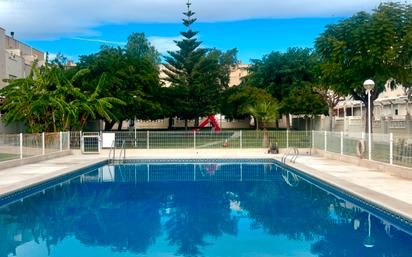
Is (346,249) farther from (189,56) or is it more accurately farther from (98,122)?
(189,56)

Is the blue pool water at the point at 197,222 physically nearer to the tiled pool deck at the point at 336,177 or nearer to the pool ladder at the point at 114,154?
the tiled pool deck at the point at 336,177

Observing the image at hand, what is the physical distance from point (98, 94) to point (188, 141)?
6.54m

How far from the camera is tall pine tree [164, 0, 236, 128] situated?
119ft

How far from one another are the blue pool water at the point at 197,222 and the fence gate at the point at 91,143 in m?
8.80

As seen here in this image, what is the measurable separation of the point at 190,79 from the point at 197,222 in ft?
95.3

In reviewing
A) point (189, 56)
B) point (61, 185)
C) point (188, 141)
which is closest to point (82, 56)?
point (189, 56)

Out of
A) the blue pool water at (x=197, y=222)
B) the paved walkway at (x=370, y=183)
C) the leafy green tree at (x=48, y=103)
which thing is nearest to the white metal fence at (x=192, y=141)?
the paved walkway at (x=370, y=183)

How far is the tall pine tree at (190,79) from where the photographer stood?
36.3 metres

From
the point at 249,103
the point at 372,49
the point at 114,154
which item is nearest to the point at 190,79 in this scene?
the point at 249,103

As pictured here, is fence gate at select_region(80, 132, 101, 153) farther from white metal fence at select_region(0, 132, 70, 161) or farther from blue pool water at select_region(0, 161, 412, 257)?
blue pool water at select_region(0, 161, 412, 257)

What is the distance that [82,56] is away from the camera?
32.0m

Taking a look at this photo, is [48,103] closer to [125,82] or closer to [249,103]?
[125,82]

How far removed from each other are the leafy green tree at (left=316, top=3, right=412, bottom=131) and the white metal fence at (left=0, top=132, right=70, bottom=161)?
40.1 feet

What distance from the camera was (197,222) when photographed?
8.80 metres
